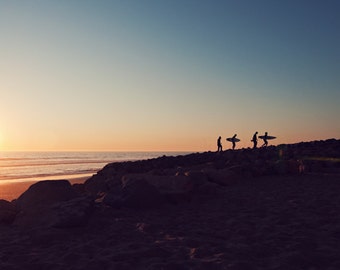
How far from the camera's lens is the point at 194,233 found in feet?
24.2

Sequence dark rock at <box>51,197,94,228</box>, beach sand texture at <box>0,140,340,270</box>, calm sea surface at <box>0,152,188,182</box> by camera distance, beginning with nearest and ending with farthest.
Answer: beach sand texture at <box>0,140,340,270</box> → dark rock at <box>51,197,94,228</box> → calm sea surface at <box>0,152,188,182</box>

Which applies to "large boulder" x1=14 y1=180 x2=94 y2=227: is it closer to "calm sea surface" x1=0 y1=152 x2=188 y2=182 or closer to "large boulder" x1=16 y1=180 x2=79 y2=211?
"large boulder" x1=16 y1=180 x2=79 y2=211

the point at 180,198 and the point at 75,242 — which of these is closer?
the point at 75,242

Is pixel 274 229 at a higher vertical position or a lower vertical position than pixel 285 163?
lower

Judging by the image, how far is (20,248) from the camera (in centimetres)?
673

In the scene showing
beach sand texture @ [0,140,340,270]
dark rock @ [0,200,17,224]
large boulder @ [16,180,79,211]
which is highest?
large boulder @ [16,180,79,211]

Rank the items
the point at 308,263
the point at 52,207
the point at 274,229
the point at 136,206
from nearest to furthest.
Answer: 1. the point at 308,263
2. the point at 274,229
3. the point at 52,207
4. the point at 136,206

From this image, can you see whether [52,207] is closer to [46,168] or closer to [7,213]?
[7,213]

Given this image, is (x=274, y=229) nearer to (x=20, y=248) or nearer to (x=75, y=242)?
(x=75, y=242)

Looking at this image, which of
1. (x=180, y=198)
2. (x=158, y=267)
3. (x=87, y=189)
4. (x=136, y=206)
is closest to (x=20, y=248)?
(x=158, y=267)

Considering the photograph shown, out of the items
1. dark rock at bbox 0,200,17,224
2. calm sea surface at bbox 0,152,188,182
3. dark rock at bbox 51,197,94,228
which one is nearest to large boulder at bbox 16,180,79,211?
dark rock at bbox 0,200,17,224

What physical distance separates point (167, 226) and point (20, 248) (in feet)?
9.98

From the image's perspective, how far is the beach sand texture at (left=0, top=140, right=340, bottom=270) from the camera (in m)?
5.77

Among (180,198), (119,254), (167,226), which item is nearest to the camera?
(119,254)
